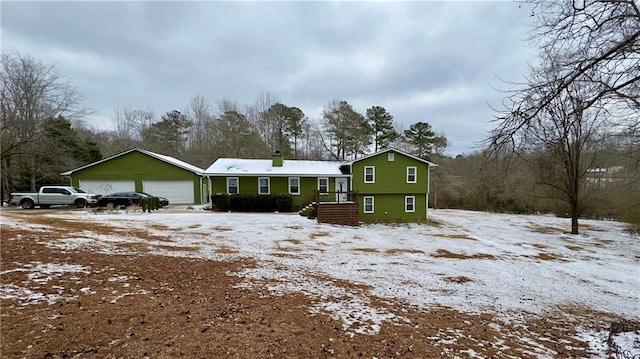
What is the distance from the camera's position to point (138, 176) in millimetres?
23781

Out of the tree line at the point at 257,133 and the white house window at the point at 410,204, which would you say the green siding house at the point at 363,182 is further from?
the tree line at the point at 257,133

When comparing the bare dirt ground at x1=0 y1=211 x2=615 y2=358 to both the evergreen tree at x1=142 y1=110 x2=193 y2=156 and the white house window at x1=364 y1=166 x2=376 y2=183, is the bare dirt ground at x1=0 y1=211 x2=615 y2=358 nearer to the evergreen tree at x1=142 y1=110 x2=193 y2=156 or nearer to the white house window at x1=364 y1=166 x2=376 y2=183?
the white house window at x1=364 y1=166 x2=376 y2=183

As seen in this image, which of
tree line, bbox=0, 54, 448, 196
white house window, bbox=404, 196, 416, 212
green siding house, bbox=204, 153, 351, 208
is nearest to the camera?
white house window, bbox=404, 196, 416, 212

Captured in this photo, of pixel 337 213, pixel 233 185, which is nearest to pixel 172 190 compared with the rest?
pixel 233 185

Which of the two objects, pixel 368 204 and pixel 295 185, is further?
pixel 295 185

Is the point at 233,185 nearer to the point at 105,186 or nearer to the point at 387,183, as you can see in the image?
the point at 105,186

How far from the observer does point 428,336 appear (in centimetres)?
411

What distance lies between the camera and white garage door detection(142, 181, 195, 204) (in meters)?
24.0

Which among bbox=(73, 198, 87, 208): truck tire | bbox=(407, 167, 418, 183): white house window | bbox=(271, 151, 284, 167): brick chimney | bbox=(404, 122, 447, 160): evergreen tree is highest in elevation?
bbox=(404, 122, 447, 160): evergreen tree

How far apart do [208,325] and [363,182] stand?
17663 mm

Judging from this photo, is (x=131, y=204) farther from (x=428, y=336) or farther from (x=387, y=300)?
(x=428, y=336)

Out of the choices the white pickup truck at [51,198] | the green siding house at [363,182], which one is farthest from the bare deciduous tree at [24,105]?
the green siding house at [363,182]

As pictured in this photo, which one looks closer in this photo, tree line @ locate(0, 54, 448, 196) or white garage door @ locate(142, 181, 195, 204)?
white garage door @ locate(142, 181, 195, 204)

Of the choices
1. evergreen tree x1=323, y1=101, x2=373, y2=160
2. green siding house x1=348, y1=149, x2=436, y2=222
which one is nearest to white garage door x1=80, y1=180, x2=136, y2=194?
green siding house x1=348, y1=149, x2=436, y2=222
